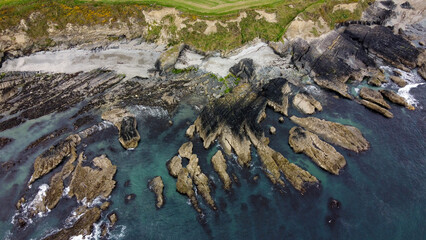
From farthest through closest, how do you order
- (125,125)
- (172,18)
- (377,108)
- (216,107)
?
(172,18) < (377,108) < (216,107) < (125,125)

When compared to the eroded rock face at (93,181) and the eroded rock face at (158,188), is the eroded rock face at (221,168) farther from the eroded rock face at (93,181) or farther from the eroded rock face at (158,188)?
the eroded rock face at (93,181)

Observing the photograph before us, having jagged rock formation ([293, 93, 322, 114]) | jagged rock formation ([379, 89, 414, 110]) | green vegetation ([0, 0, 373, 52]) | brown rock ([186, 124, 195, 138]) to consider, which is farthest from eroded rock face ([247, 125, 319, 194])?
green vegetation ([0, 0, 373, 52])

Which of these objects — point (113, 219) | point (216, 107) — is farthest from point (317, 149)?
point (113, 219)

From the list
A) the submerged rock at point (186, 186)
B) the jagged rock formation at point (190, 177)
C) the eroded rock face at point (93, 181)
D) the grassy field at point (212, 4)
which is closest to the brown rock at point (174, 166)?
the jagged rock formation at point (190, 177)

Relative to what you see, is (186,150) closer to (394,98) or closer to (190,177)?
(190,177)

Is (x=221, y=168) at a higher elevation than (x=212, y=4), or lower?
lower

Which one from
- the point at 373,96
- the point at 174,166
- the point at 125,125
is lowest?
the point at 174,166
